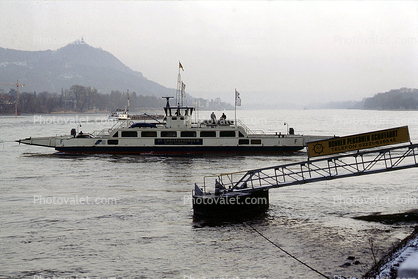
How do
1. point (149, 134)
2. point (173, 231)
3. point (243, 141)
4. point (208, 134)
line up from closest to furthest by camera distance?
point (173, 231) → point (243, 141) → point (149, 134) → point (208, 134)

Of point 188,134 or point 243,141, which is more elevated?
point 188,134

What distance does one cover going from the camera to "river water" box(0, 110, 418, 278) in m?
16.3

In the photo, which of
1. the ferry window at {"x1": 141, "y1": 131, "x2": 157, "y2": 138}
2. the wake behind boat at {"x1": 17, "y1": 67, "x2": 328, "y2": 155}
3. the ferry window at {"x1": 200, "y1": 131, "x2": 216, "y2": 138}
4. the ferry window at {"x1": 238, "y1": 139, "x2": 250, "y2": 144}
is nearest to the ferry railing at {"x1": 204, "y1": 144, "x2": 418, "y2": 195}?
the wake behind boat at {"x1": 17, "y1": 67, "x2": 328, "y2": 155}

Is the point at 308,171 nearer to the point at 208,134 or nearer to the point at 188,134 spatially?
the point at 208,134

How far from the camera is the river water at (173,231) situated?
16.3m

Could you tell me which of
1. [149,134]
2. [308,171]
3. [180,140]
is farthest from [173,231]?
[149,134]

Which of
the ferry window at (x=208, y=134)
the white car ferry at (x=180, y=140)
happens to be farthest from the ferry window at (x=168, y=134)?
the ferry window at (x=208, y=134)

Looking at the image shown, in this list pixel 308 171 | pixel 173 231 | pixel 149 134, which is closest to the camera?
pixel 173 231

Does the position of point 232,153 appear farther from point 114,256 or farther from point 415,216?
point 114,256

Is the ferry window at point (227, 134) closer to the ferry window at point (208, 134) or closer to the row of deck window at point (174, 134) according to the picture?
the row of deck window at point (174, 134)

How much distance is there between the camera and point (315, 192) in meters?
29.6

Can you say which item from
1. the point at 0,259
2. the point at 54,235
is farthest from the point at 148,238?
the point at 0,259

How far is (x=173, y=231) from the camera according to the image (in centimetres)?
2044

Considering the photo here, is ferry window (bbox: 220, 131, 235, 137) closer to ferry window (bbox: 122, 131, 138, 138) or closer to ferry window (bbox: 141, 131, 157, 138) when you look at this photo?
ferry window (bbox: 141, 131, 157, 138)
